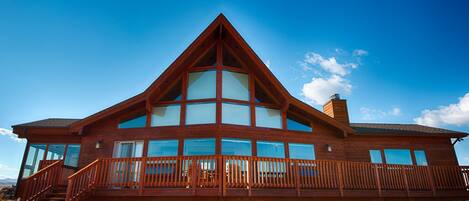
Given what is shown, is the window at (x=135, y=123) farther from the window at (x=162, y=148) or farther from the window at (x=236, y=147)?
the window at (x=236, y=147)

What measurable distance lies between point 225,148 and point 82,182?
4.45m

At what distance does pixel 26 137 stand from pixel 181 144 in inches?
280

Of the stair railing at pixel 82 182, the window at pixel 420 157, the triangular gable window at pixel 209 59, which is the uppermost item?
the triangular gable window at pixel 209 59

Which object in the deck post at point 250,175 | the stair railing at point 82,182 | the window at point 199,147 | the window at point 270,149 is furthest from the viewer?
the window at point 270,149

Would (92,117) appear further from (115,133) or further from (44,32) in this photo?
(44,32)

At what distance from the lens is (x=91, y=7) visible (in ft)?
45.7

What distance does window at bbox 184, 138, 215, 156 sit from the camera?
948 centimetres

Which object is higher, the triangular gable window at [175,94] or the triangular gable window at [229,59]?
the triangular gable window at [229,59]

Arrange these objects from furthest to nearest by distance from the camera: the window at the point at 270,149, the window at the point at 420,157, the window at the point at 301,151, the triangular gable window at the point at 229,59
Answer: the window at the point at 420,157, the triangular gable window at the point at 229,59, the window at the point at 301,151, the window at the point at 270,149

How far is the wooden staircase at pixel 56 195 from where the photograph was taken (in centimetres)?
804

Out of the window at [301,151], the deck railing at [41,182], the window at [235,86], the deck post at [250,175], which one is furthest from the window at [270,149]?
the deck railing at [41,182]

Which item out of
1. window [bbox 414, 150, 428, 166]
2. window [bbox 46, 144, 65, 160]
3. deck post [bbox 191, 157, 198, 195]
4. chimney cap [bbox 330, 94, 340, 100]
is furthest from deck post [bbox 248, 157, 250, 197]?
window [bbox 414, 150, 428, 166]

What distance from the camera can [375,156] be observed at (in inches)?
470

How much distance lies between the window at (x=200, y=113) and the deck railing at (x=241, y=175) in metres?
2.06
